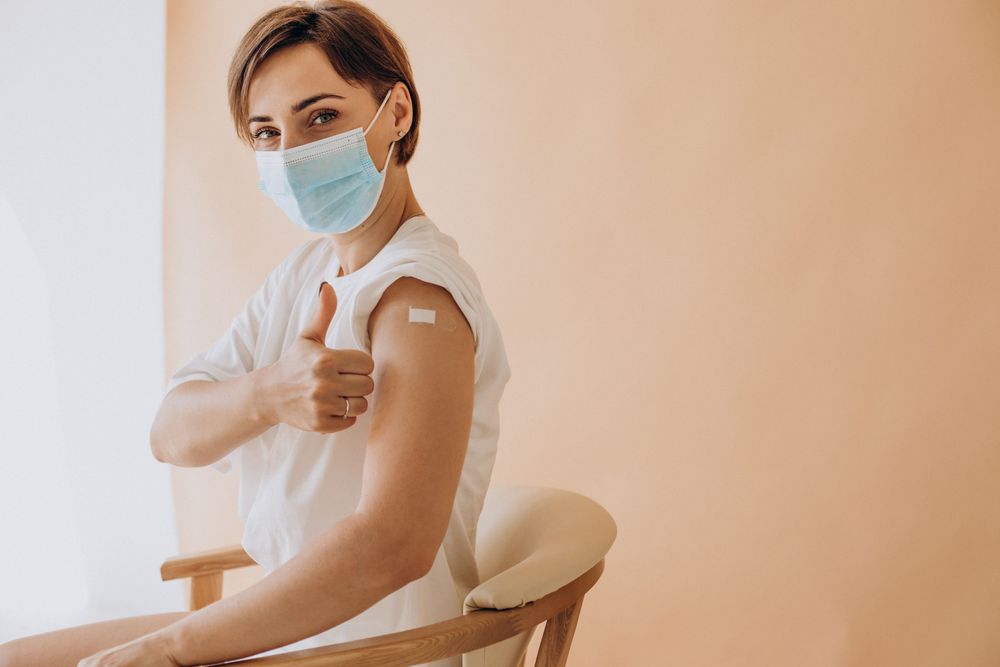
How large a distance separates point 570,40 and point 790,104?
581mm

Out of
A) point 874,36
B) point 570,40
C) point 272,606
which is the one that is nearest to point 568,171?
point 570,40

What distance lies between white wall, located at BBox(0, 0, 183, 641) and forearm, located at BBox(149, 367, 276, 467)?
1678 mm

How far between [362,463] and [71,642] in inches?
21.2

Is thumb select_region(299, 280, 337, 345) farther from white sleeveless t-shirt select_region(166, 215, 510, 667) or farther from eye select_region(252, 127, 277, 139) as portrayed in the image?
eye select_region(252, 127, 277, 139)

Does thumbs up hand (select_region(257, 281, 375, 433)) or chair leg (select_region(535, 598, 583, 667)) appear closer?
thumbs up hand (select_region(257, 281, 375, 433))

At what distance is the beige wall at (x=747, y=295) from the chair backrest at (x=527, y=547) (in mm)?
966

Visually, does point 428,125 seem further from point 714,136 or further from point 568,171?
point 714,136

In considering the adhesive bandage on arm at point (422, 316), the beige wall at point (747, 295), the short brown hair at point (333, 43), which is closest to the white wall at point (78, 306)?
the beige wall at point (747, 295)

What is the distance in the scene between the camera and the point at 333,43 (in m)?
1.27

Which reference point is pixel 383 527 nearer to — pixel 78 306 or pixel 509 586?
pixel 509 586

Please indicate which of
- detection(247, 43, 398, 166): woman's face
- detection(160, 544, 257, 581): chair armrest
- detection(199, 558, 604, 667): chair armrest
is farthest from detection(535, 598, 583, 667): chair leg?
detection(247, 43, 398, 166): woman's face

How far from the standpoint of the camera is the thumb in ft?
3.83

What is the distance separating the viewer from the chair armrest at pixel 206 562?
161 cm

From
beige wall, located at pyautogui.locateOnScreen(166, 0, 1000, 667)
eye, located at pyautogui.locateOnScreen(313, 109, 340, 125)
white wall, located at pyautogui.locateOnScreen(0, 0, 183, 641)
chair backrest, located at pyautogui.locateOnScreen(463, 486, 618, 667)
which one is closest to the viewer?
chair backrest, located at pyautogui.locateOnScreen(463, 486, 618, 667)
